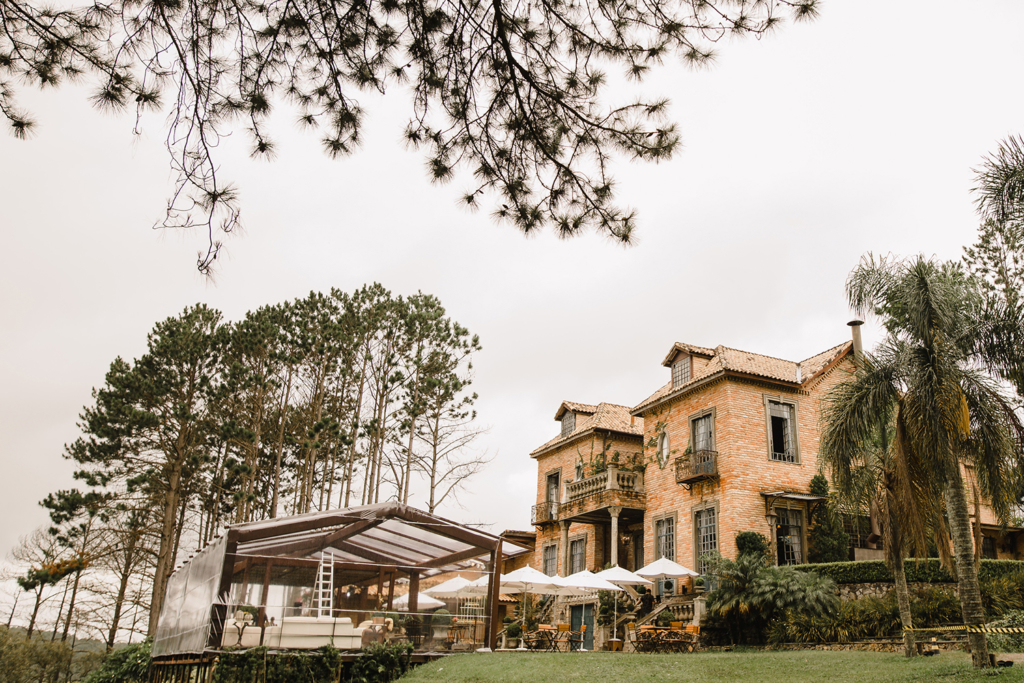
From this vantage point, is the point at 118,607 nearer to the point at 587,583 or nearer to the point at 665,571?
the point at 587,583

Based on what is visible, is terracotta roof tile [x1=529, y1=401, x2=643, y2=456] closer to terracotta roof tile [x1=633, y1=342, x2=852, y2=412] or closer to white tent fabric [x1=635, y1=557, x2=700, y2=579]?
terracotta roof tile [x1=633, y1=342, x2=852, y2=412]

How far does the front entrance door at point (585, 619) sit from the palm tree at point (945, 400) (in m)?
15.0

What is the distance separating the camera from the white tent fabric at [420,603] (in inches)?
605

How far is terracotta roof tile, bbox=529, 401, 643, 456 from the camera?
29.6 m

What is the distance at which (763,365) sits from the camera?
24.9m

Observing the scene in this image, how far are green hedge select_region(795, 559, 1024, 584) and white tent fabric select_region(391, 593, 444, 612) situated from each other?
9.57m

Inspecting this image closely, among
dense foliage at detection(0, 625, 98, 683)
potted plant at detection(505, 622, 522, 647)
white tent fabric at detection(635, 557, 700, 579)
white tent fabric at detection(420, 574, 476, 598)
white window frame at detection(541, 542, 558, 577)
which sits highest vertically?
white window frame at detection(541, 542, 558, 577)

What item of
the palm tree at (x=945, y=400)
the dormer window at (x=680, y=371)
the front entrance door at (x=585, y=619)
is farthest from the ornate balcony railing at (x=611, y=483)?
the palm tree at (x=945, y=400)

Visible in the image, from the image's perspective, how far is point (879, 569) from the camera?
17.6 meters

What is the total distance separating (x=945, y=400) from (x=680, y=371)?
15.4 meters

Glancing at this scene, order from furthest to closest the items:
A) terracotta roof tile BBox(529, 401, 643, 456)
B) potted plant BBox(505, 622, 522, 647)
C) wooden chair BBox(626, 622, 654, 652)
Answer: terracotta roof tile BBox(529, 401, 643, 456)
potted plant BBox(505, 622, 522, 647)
wooden chair BBox(626, 622, 654, 652)

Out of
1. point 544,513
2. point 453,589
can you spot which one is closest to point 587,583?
point 453,589

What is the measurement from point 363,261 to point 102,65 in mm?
2890

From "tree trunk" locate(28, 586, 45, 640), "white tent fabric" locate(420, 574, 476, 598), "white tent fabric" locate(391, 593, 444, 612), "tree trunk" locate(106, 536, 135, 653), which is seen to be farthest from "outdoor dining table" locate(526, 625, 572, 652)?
"tree trunk" locate(28, 586, 45, 640)
